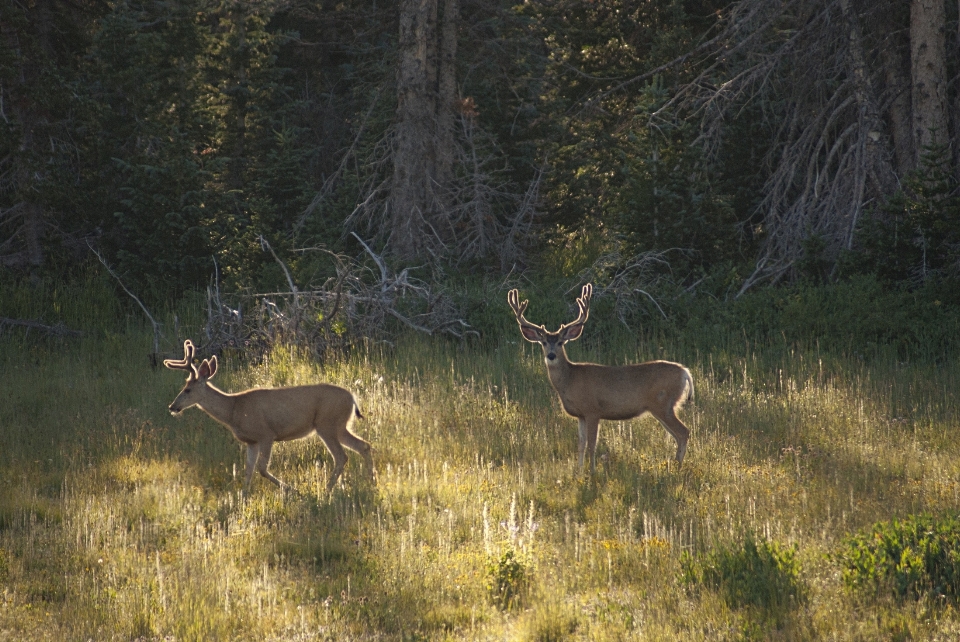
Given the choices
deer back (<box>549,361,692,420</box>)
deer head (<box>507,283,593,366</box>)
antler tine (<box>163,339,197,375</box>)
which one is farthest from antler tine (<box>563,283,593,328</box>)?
antler tine (<box>163,339,197,375</box>)

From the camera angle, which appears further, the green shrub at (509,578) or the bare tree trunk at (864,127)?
the bare tree trunk at (864,127)

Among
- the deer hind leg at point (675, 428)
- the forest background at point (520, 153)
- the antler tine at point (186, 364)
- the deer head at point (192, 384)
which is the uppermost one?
the forest background at point (520, 153)

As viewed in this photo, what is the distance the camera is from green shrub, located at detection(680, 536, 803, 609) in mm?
5434

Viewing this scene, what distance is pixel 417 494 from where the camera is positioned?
759cm

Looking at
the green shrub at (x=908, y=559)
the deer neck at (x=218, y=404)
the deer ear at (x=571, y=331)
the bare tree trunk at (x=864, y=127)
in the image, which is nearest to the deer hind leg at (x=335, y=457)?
the deer neck at (x=218, y=404)

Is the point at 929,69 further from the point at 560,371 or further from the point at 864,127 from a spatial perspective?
the point at 560,371

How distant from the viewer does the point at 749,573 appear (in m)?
5.59

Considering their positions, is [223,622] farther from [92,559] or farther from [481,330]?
[481,330]

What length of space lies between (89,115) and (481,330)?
771 cm

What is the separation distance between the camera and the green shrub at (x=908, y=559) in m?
5.49

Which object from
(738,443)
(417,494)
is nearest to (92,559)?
(417,494)

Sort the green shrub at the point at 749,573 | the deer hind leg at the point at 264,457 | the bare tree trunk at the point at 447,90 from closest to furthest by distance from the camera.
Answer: the green shrub at the point at 749,573, the deer hind leg at the point at 264,457, the bare tree trunk at the point at 447,90

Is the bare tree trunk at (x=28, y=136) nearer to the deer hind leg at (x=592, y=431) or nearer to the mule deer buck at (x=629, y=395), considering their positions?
the mule deer buck at (x=629, y=395)

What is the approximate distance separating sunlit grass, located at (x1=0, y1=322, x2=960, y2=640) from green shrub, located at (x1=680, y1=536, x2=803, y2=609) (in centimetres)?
10
